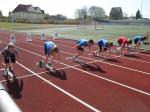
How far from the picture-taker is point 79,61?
1308cm

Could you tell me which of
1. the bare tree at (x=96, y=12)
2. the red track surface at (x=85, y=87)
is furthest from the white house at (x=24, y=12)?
the red track surface at (x=85, y=87)

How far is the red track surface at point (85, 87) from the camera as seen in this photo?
21.3 feet

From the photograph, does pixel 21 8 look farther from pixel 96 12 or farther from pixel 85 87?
pixel 85 87

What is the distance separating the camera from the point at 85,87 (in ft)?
27.3

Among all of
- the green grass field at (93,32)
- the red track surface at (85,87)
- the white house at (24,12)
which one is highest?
the white house at (24,12)

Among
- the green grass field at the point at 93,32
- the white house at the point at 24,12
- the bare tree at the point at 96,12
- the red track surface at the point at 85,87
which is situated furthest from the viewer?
the bare tree at the point at 96,12

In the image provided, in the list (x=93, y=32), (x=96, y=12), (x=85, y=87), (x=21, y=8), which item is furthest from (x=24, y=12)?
(x=85, y=87)

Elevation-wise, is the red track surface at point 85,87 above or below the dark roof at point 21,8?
below

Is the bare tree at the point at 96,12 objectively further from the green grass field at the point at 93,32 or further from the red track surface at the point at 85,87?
the red track surface at the point at 85,87

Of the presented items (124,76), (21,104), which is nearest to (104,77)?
(124,76)

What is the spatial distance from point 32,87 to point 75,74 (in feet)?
8.08

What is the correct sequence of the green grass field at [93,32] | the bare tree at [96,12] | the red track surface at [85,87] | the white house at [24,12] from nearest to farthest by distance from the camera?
the red track surface at [85,87], the green grass field at [93,32], the white house at [24,12], the bare tree at [96,12]

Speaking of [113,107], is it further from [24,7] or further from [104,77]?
[24,7]

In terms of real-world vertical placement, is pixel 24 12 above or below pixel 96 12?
below
